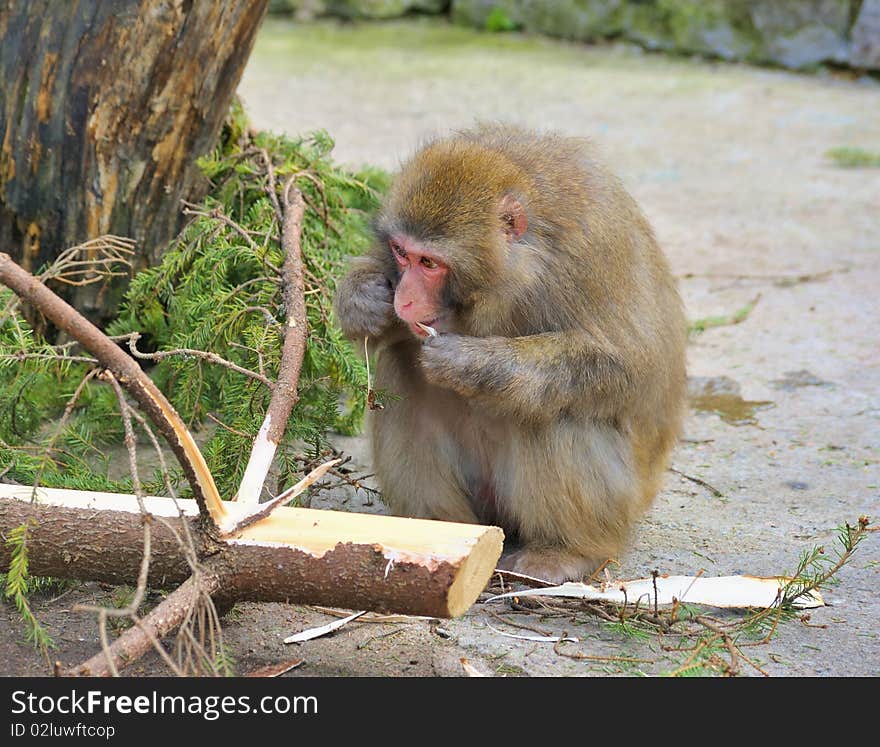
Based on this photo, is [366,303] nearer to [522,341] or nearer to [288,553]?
[522,341]

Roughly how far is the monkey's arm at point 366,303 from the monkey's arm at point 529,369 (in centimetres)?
28

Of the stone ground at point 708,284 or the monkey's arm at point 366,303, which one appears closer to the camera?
the stone ground at point 708,284

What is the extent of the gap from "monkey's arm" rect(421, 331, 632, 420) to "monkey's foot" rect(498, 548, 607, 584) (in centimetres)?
53

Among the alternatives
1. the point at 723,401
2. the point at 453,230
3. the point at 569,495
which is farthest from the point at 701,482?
the point at 453,230

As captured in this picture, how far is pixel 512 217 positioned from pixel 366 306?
63cm

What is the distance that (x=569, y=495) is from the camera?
164 inches

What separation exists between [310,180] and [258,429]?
1613mm

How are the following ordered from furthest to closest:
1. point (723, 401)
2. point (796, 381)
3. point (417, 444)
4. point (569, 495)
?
point (796, 381) < point (723, 401) < point (417, 444) < point (569, 495)

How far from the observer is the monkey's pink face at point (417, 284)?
396 cm

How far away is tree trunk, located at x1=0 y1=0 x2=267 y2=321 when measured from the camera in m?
4.88

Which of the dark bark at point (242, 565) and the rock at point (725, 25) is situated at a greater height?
the rock at point (725, 25)

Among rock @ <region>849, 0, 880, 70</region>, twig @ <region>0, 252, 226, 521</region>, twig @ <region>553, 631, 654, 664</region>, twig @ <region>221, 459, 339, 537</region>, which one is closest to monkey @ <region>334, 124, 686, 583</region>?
twig @ <region>553, 631, 654, 664</region>

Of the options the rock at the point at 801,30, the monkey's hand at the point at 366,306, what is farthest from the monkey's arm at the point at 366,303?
the rock at the point at 801,30

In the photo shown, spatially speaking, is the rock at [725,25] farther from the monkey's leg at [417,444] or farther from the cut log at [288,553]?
the cut log at [288,553]
